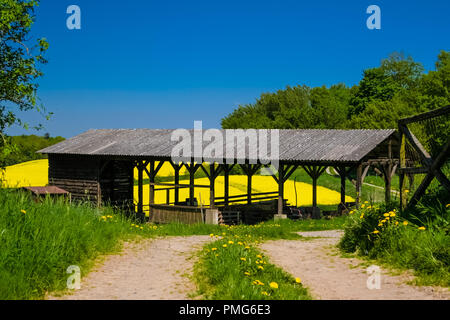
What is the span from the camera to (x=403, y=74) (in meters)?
60.5

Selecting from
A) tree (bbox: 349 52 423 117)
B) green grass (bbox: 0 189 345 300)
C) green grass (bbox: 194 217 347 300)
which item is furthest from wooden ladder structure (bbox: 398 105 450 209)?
tree (bbox: 349 52 423 117)

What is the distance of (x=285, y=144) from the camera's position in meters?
22.4

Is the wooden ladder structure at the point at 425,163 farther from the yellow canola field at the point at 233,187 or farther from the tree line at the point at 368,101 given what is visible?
the tree line at the point at 368,101

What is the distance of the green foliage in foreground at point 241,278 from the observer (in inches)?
238

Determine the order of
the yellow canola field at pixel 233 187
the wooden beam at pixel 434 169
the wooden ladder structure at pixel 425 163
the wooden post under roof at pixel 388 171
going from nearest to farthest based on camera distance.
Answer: the wooden beam at pixel 434 169, the wooden ladder structure at pixel 425 163, the wooden post under roof at pixel 388 171, the yellow canola field at pixel 233 187

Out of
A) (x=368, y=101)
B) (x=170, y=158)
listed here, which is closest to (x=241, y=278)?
(x=170, y=158)

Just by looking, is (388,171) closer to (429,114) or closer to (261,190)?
(261,190)

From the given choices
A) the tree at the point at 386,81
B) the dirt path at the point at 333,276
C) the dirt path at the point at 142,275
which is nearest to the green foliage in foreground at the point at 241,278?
the dirt path at the point at 142,275

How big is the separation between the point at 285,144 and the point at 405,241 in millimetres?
14540

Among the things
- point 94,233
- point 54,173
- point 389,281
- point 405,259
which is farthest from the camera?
point 54,173

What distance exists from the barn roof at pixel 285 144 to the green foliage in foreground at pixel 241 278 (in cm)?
1221
